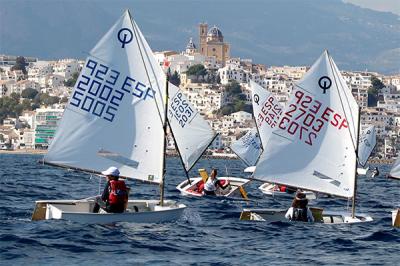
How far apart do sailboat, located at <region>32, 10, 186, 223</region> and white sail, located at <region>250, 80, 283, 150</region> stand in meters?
20.7

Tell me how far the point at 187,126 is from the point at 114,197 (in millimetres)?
16876

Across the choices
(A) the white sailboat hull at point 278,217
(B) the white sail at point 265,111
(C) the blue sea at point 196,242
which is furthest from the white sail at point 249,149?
(A) the white sailboat hull at point 278,217

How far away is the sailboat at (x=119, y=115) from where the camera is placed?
29.0m

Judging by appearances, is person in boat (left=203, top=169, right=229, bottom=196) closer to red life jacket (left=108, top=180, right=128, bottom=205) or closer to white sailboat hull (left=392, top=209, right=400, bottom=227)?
white sailboat hull (left=392, top=209, right=400, bottom=227)

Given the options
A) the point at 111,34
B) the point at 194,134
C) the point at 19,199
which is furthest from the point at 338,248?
the point at 194,134

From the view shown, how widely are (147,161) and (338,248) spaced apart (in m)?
6.51

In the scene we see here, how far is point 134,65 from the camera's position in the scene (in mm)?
29297

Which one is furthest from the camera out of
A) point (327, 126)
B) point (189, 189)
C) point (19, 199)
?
point (189, 189)

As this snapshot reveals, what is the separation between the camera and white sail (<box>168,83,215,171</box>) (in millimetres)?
42406

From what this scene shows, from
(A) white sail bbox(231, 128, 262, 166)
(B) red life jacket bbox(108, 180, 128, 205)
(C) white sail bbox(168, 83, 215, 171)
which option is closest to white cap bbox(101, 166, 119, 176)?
(B) red life jacket bbox(108, 180, 128, 205)

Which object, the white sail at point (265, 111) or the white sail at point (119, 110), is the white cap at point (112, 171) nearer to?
the white sail at point (119, 110)

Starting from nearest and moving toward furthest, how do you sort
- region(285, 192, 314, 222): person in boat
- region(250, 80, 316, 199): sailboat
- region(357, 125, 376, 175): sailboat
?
1. region(285, 192, 314, 222): person in boat
2. region(250, 80, 316, 199): sailboat
3. region(357, 125, 376, 175): sailboat

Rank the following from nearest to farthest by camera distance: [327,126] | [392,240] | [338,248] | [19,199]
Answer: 1. [338,248]
2. [392,240]
3. [327,126]
4. [19,199]

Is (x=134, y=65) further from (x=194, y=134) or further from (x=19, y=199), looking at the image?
(x=194, y=134)
